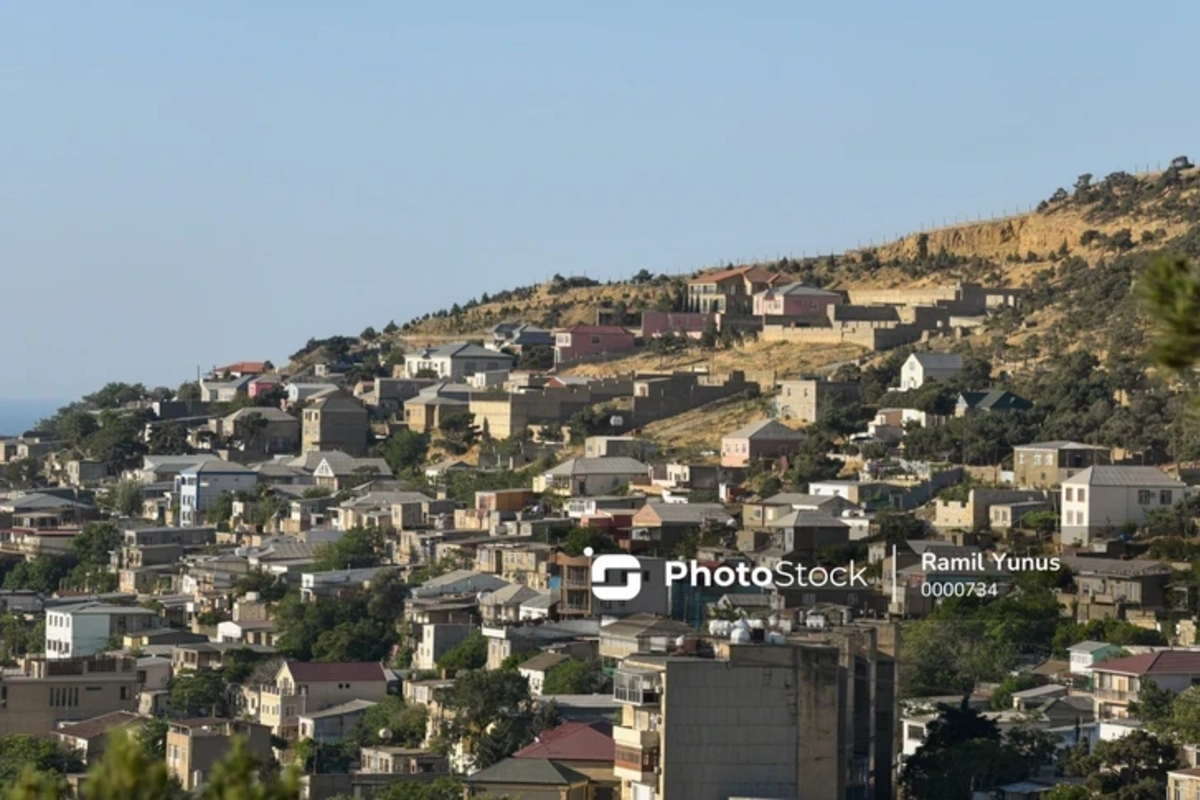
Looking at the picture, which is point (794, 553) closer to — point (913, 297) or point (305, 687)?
point (305, 687)

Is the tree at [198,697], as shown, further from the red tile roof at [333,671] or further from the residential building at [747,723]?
the residential building at [747,723]

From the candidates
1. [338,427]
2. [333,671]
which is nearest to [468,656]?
[333,671]

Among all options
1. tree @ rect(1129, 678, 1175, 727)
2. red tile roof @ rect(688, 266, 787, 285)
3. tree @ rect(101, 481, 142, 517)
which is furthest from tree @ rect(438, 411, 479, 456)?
tree @ rect(1129, 678, 1175, 727)

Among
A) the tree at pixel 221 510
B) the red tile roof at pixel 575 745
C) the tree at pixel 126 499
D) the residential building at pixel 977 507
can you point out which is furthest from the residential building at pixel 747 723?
the tree at pixel 126 499

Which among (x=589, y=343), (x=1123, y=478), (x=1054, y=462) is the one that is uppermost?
(x=589, y=343)

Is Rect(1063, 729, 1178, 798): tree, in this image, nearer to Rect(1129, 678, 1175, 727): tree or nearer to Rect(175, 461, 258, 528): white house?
Rect(1129, 678, 1175, 727): tree

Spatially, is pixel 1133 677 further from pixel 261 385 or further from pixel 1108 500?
pixel 261 385
